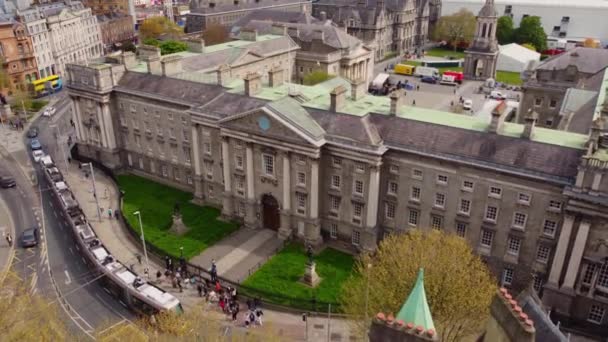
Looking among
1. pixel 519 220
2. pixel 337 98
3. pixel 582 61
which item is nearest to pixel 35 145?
pixel 337 98

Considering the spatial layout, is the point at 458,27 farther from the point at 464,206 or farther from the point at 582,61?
the point at 464,206

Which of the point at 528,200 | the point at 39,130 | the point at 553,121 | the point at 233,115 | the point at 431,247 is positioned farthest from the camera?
the point at 39,130

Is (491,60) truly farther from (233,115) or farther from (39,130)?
(39,130)

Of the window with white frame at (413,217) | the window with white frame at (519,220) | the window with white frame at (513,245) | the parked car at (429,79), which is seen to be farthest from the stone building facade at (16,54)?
the window with white frame at (519,220)

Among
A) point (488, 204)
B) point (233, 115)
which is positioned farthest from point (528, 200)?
point (233, 115)

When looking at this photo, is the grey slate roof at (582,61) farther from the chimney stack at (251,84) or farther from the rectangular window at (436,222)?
the chimney stack at (251,84)
